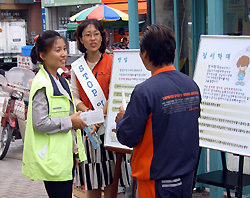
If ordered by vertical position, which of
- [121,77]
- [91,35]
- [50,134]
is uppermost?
[91,35]

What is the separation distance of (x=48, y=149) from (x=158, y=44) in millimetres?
1143

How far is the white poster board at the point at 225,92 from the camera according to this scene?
9.38 ft

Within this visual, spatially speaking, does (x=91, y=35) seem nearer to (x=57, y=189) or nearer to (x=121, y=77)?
(x=121, y=77)

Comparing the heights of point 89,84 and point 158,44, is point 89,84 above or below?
below

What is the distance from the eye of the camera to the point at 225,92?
297 cm

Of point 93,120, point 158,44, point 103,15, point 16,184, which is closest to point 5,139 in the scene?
point 16,184

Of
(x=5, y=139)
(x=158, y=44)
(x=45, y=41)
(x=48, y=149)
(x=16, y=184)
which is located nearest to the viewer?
(x=158, y=44)

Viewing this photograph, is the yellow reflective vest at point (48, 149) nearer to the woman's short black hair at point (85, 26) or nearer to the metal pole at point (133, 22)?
the woman's short black hair at point (85, 26)

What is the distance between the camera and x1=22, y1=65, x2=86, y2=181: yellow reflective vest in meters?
2.67

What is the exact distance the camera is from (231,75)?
2951mm

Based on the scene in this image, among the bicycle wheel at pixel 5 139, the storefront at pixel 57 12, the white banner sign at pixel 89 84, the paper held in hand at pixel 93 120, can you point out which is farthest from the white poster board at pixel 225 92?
the storefront at pixel 57 12

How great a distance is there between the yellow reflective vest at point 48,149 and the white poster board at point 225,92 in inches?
43.7

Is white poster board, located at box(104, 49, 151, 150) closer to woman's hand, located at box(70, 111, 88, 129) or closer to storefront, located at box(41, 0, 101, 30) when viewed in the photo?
woman's hand, located at box(70, 111, 88, 129)

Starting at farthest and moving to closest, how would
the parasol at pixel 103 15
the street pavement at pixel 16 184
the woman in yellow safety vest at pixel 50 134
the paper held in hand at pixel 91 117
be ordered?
the parasol at pixel 103 15 < the street pavement at pixel 16 184 < the paper held in hand at pixel 91 117 < the woman in yellow safety vest at pixel 50 134
